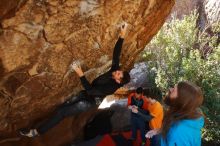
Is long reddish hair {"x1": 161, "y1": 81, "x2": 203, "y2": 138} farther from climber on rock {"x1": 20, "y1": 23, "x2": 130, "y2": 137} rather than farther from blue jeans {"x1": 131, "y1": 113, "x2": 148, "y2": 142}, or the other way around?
blue jeans {"x1": 131, "y1": 113, "x2": 148, "y2": 142}

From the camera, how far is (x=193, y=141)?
368 centimetres

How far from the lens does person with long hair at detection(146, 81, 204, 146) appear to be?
3510 mm

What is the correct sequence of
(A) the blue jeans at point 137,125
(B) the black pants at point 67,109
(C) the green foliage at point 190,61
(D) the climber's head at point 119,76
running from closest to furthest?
(D) the climber's head at point 119,76, (B) the black pants at point 67,109, (A) the blue jeans at point 137,125, (C) the green foliage at point 190,61

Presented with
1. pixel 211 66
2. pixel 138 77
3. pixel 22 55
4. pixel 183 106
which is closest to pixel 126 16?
pixel 22 55

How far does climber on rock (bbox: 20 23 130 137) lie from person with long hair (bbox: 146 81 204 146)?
1.78m

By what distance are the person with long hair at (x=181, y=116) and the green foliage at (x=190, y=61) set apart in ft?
21.2

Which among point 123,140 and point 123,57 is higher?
point 123,57

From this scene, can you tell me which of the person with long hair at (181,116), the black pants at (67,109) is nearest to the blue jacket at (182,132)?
the person with long hair at (181,116)

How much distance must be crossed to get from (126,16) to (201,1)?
10.3 meters

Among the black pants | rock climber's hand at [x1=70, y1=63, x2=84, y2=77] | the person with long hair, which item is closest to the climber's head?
rock climber's hand at [x1=70, y1=63, x2=84, y2=77]

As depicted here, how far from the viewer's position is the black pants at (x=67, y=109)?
562 cm

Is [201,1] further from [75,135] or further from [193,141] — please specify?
[193,141]

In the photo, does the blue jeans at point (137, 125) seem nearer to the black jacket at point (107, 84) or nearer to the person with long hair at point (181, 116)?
the black jacket at point (107, 84)

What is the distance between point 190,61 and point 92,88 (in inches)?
225
